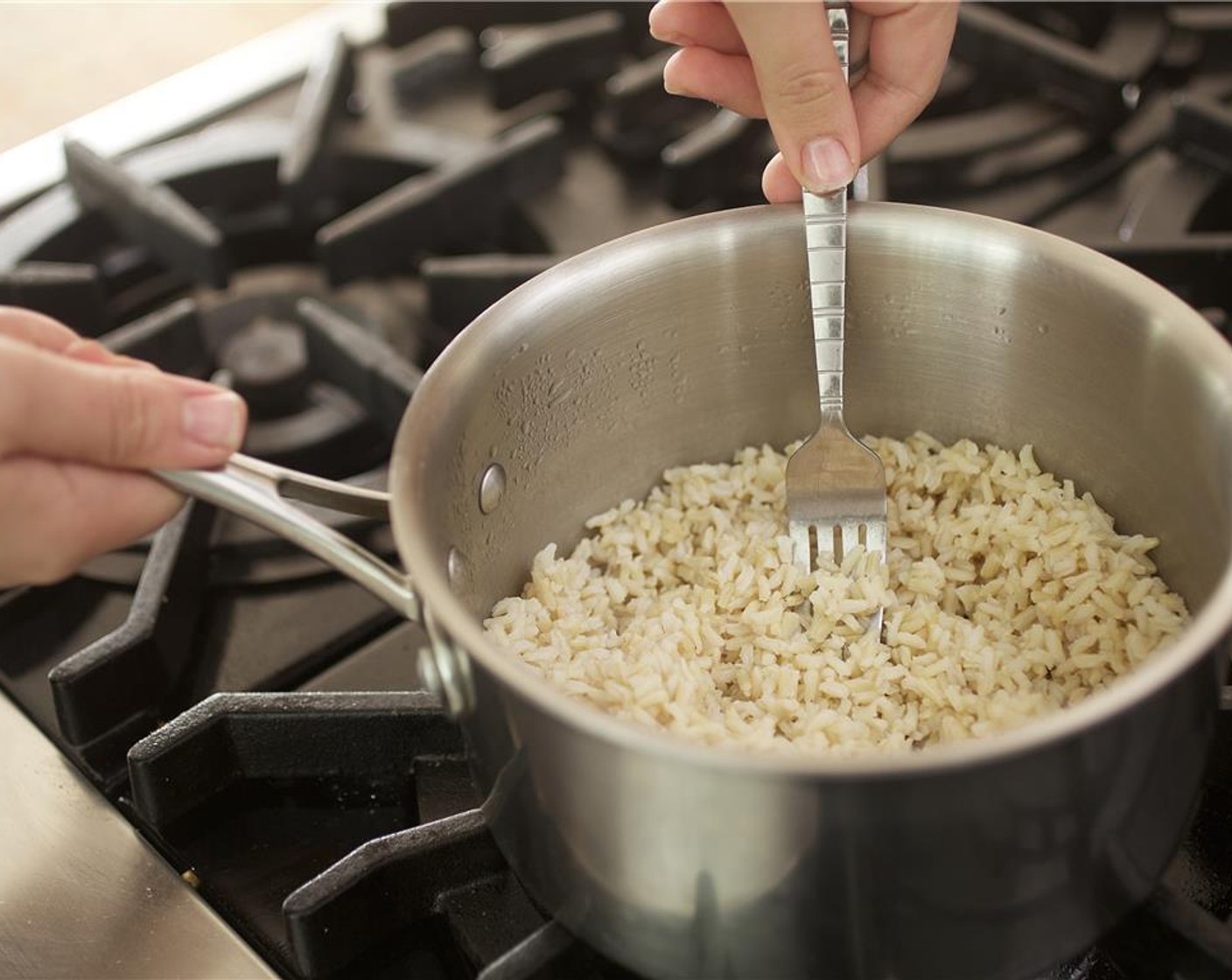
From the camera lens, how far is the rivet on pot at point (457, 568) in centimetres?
71

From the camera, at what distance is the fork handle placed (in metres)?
0.76

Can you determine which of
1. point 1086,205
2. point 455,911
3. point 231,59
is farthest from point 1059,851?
point 231,59

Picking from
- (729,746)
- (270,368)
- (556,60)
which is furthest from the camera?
(556,60)

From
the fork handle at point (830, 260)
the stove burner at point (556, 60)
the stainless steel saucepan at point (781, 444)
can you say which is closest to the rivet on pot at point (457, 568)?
the stainless steel saucepan at point (781, 444)

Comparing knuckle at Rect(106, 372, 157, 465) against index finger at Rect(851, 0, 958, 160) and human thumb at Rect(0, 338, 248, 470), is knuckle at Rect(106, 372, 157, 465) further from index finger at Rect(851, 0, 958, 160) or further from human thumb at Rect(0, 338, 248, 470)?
index finger at Rect(851, 0, 958, 160)

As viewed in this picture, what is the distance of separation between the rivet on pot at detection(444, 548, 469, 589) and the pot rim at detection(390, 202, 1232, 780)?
2.8 inches

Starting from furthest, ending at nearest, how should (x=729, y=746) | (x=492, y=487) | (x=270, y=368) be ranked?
(x=270, y=368) → (x=492, y=487) → (x=729, y=746)

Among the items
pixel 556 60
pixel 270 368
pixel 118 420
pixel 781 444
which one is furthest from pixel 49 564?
pixel 556 60

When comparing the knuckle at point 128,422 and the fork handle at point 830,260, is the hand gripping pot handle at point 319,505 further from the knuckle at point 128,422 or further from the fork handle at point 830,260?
the fork handle at point 830,260

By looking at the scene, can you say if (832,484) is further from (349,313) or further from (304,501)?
(349,313)

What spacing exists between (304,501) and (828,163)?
32 cm

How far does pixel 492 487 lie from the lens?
0.78 metres

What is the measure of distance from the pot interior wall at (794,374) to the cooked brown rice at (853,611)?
0.07 ft

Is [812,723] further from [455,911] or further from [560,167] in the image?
[560,167]
